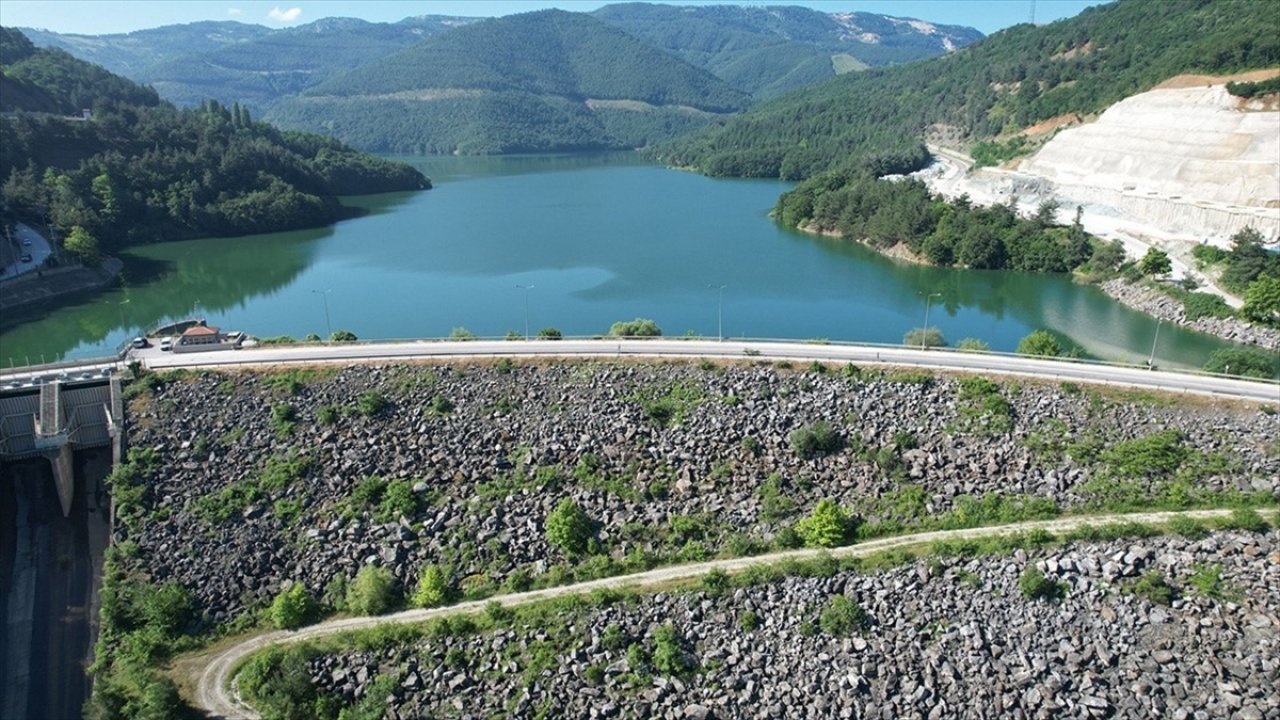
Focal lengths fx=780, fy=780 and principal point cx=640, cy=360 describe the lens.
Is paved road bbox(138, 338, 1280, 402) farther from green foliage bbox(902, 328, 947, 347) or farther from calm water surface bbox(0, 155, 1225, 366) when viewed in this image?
calm water surface bbox(0, 155, 1225, 366)

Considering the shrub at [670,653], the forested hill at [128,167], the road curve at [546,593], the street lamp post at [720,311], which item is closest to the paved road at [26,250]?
the forested hill at [128,167]

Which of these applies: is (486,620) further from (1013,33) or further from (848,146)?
(1013,33)

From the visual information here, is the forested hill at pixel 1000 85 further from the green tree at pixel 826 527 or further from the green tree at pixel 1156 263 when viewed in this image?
the green tree at pixel 826 527

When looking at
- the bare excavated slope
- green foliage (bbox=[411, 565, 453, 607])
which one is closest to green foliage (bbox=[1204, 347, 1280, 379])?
the bare excavated slope

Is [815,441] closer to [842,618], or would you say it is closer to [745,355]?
[745,355]

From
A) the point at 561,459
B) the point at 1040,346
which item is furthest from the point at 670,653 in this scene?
the point at 1040,346

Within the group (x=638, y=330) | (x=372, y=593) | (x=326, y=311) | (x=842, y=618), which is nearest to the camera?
(x=842, y=618)

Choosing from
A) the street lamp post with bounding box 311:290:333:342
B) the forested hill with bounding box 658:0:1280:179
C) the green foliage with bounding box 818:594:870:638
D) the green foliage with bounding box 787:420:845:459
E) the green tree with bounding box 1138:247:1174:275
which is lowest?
the green foliage with bounding box 818:594:870:638
